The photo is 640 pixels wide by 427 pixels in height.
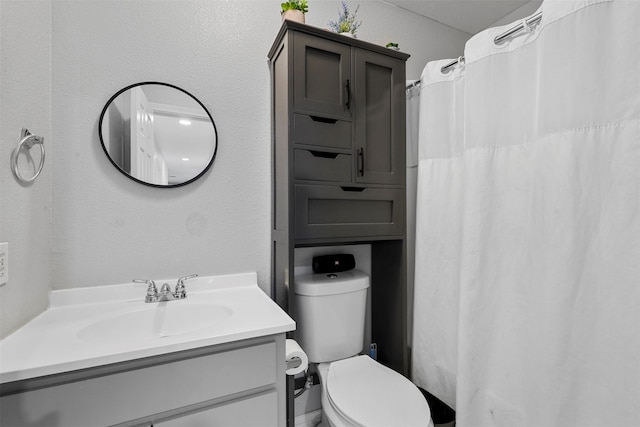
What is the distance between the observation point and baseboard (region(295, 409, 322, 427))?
1.60 m

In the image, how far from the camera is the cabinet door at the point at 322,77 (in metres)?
1.33

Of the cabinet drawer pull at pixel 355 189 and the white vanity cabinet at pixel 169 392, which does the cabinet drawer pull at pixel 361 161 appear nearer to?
the cabinet drawer pull at pixel 355 189

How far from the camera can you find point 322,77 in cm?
139

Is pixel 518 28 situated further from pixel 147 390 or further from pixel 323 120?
pixel 147 390

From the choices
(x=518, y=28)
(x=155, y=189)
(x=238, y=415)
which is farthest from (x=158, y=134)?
(x=518, y=28)

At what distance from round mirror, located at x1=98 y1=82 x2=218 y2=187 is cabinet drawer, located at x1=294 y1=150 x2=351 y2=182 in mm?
423

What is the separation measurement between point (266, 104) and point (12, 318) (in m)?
1.27

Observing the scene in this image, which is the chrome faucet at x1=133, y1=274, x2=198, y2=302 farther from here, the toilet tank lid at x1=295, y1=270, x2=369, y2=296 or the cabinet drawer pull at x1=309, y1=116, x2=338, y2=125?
the cabinet drawer pull at x1=309, y1=116, x2=338, y2=125

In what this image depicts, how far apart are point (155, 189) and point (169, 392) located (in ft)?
2.74

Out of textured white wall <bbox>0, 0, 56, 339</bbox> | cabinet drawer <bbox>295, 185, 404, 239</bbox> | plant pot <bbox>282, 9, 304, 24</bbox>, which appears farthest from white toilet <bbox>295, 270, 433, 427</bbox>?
plant pot <bbox>282, 9, 304, 24</bbox>

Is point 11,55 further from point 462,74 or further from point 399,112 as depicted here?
point 462,74

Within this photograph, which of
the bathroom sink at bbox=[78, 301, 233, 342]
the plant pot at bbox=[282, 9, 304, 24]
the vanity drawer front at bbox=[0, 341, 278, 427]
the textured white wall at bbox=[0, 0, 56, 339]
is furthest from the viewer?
the plant pot at bbox=[282, 9, 304, 24]

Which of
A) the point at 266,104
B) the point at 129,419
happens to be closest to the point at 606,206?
the point at 266,104

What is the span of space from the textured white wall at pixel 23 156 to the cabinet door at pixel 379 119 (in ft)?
4.12
